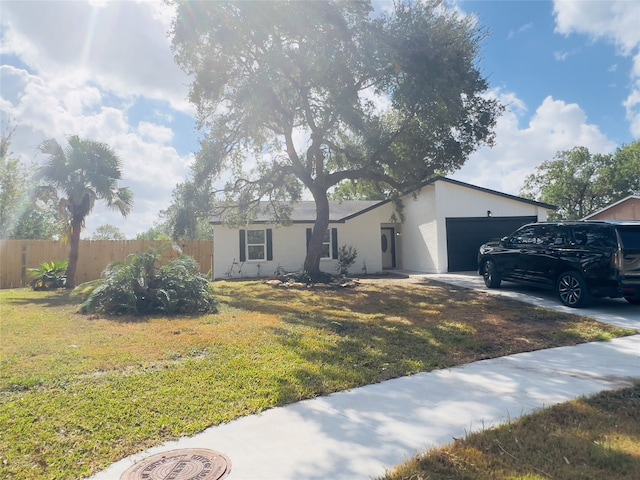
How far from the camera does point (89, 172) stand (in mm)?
14547

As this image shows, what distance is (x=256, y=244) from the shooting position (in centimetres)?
1802

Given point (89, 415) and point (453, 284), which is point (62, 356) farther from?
point (453, 284)

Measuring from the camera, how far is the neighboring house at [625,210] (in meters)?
20.6

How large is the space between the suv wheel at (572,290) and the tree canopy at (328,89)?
5817 millimetres

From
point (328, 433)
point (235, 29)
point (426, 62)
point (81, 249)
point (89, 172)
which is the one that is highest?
point (235, 29)

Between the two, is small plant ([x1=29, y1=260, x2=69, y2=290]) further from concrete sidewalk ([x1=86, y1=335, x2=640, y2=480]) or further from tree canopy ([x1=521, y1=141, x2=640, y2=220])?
tree canopy ([x1=521, y1=141, x2=640, y2=220])

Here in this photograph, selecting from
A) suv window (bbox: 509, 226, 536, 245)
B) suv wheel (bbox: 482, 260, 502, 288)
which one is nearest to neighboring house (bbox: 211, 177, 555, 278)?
suv wheel (bbox: 482, 260, 502, 288)

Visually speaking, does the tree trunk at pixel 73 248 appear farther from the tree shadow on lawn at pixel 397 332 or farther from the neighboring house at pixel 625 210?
the neighboring house at pixel 625 210

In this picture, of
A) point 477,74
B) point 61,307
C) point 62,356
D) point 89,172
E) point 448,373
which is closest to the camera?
point 448,373

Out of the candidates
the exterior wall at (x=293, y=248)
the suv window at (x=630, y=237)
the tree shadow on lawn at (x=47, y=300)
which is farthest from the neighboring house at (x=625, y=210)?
the tree shadow on lawn at (x=47, y=300)

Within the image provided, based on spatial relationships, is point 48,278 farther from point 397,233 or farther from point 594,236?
point 594,236

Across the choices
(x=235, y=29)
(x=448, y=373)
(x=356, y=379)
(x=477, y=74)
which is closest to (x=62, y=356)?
(x=356, y=379)

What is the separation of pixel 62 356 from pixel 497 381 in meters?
5.64

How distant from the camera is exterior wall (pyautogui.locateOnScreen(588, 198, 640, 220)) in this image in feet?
67.5
